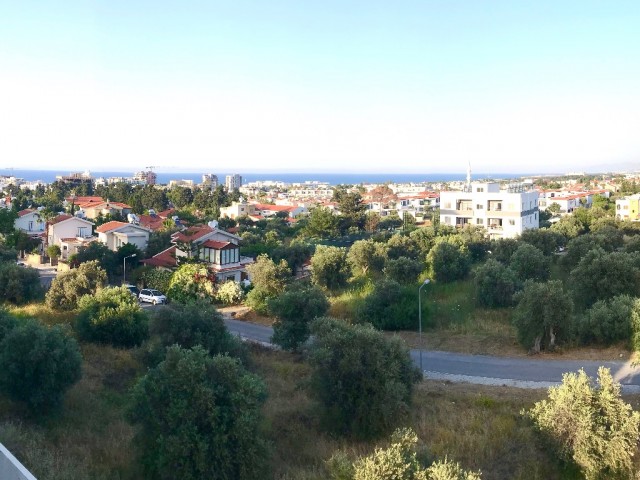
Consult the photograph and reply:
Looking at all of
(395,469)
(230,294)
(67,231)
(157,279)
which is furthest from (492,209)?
(395,469)

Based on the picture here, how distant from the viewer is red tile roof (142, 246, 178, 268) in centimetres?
3744

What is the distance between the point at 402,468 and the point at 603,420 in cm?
548

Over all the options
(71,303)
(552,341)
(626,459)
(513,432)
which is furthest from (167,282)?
(626,459)

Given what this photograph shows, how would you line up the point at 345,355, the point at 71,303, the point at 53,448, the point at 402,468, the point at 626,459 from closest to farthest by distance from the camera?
1. the point at 402,468
2. the point at 626,459
3. the point at 53,448
4. the point at 345,355
5. the point at 71,303

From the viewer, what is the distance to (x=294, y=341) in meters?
22.1

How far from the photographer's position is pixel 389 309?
1043 inches

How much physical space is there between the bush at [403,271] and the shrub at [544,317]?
431 inches

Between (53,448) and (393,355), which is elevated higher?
(393,355)

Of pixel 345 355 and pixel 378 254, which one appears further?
pixel 378 254

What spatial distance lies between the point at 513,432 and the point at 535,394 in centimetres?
315

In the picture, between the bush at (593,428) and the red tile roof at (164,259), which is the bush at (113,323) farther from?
the red tile roof at (164,259)

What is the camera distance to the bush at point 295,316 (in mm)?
22047

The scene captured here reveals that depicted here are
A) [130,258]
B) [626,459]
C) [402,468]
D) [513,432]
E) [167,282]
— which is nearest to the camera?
[402,468]

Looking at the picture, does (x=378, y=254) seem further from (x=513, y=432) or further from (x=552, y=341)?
(x=513, y=432)
